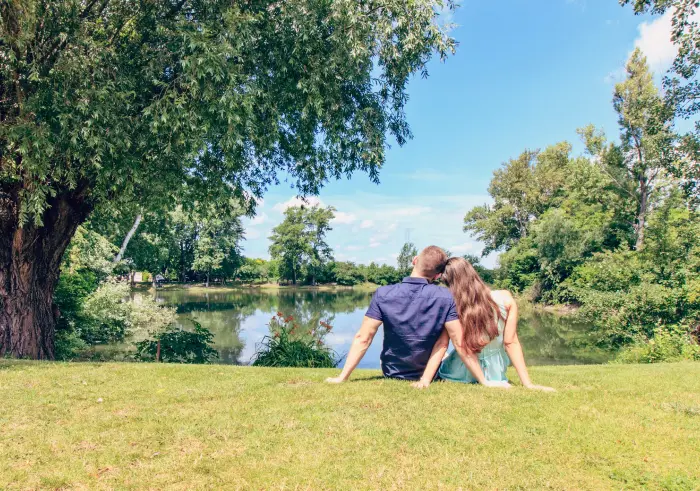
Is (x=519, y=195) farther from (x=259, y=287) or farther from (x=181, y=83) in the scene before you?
(x=181, y=83)

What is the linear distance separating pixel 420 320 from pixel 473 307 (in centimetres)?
58

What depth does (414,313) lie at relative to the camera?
4.97 m

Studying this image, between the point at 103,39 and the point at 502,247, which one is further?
the point at 502,247

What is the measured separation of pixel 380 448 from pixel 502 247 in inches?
2043

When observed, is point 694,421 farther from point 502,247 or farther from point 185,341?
point 502,247

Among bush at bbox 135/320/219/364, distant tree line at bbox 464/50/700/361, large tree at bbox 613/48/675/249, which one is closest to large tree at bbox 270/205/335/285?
distant tree line at bbox 464/50/700/361

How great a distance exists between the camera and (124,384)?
589cm

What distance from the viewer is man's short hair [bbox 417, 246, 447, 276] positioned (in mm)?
5074

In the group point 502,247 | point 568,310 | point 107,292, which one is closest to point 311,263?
point 502,247

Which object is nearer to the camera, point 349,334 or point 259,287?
point 349,334

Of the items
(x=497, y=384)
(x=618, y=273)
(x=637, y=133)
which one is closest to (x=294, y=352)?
(x=497, y=384)

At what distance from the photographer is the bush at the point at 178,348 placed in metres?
12.3

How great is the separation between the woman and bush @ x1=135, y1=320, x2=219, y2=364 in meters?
9.01

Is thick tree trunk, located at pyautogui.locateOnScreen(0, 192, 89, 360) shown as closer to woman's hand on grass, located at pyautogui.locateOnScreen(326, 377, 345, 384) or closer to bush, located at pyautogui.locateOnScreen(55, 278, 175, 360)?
bush, located at pyautogui.locateOnScreen(55, 278, 175, 360)
